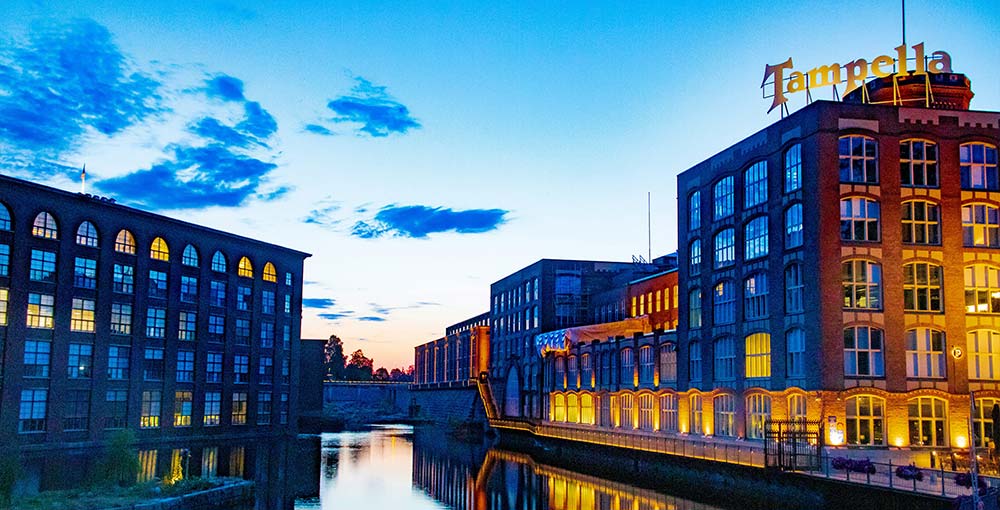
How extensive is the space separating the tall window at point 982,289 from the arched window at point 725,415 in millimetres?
16257

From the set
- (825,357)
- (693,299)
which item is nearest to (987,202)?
(825,357)

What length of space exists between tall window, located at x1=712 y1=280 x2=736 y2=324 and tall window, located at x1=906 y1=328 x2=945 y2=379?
1280cm

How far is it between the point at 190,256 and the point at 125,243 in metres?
9.21

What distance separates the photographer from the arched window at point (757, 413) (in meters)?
60.5

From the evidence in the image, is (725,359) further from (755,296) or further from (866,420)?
(866,420)

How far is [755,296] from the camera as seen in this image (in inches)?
2507

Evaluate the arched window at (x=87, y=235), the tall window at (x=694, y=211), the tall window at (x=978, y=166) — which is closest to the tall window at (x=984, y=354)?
the tall window at (x=978, y=166)

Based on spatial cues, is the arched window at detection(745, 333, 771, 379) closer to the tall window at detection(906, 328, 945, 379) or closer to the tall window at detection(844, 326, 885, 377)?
the tall window at detection(844, 326, 885, 377)

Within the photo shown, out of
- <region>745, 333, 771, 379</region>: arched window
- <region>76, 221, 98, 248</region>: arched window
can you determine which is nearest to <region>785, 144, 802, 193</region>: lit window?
<region>745, 333, 771, 379</region>: arched window

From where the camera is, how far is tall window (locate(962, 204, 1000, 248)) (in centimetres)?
5772

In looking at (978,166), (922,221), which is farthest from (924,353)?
(978,166)

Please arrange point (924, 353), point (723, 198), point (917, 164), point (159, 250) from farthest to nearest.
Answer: point (159, 250), point (723, 198), point (917, 164), point (924, 353)

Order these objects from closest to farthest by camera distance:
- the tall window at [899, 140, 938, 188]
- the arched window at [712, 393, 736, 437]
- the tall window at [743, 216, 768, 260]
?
the tall window at [899, 140, 938, 188] → the tall window at [743, 216, 768, 260] → the arched window at [712, 393, 736, 437]

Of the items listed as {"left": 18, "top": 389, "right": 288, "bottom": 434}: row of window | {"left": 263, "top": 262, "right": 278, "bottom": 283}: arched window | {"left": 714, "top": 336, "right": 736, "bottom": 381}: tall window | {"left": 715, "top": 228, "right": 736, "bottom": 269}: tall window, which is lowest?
{"left": 18, "top": 389, "right": 288, "bottom": 434}: row of window
